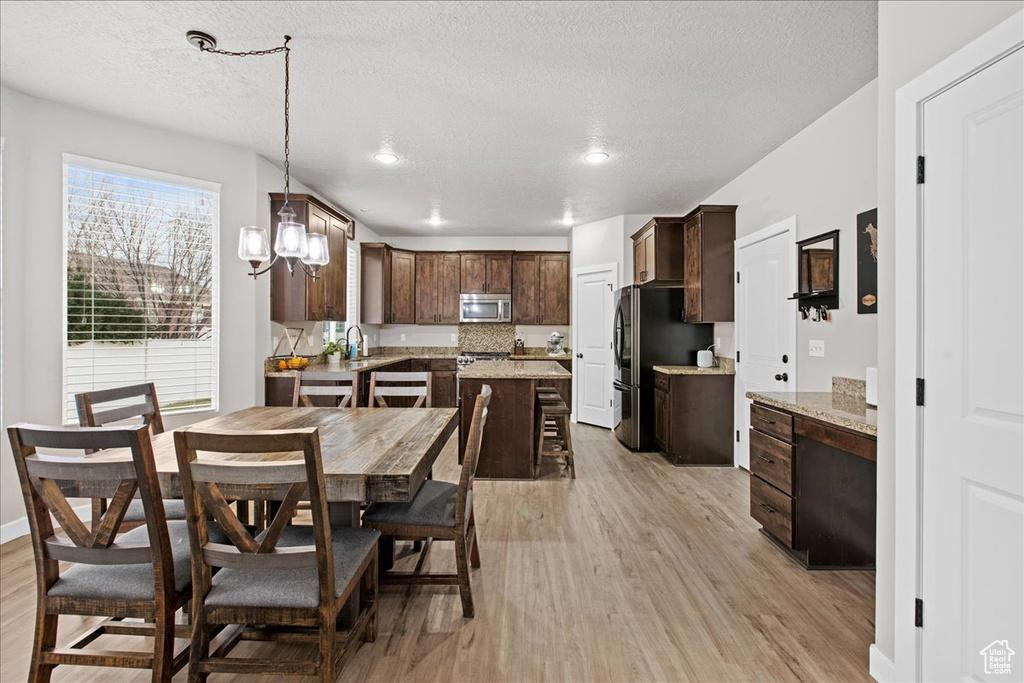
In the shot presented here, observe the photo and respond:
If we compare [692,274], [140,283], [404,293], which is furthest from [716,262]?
[140,283]

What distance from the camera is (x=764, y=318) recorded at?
3861mm

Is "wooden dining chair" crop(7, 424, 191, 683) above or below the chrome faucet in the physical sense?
below

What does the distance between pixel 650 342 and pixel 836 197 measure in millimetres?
2173

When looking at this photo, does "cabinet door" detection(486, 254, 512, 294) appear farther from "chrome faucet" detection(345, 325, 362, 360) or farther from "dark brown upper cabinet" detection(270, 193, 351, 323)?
"dark brown upper cabinet" detection(270, 193, 351, 323)

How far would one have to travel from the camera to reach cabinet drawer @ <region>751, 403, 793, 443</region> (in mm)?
2557

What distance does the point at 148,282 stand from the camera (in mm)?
3404

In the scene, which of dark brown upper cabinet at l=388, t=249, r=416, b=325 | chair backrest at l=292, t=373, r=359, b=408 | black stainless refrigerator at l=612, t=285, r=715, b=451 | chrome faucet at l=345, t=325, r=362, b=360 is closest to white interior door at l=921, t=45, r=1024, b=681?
chair backrest at l=292, t=373, r=359, b=408

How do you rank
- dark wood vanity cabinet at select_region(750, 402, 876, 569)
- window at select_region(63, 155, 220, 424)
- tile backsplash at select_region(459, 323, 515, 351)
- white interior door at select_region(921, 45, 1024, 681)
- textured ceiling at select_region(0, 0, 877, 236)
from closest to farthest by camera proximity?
white interior door at select_region(921, 45, 1024, 681), textured ceiling at select_region(0, 0, 877, 236), dark wood vanity cabinet at select_region(750, 402, 876, 569), window at select_region(63, 155, 220, 424), tile backsplash at select_region(459, 323, 515, 351)

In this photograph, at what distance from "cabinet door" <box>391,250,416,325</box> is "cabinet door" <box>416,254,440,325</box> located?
72 mm

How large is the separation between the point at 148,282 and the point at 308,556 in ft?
9.86

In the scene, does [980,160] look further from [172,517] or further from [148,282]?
[148,282]

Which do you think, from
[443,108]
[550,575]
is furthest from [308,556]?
[443,108]

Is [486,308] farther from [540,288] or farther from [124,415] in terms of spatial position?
[124,415]

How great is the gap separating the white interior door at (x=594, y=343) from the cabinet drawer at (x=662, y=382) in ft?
3.68
